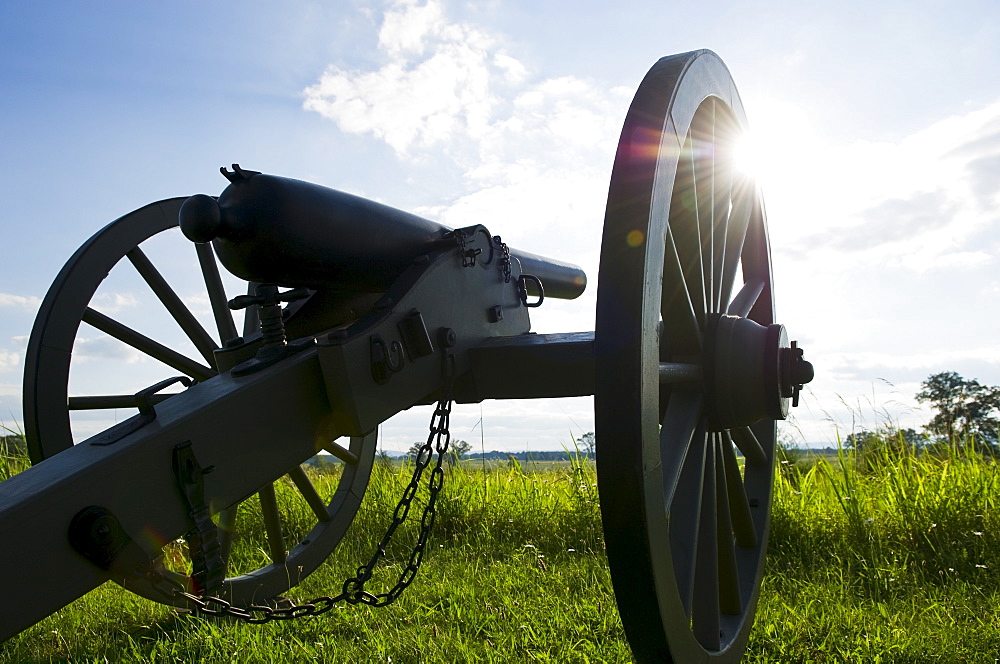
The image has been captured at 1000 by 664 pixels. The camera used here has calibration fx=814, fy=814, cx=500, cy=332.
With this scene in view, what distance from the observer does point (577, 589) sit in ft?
13.0

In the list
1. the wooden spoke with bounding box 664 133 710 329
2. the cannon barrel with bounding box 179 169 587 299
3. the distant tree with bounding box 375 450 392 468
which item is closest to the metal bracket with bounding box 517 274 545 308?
the cannon barrel with bounding box 179 169 587 299

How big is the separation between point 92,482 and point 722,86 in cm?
222

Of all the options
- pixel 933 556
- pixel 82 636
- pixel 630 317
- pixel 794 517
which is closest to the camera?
pixel 630 317

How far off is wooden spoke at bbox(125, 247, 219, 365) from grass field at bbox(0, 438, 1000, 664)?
48.8 inches

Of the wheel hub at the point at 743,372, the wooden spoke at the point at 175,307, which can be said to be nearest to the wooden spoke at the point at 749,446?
the wheel hub at the point at 743,372

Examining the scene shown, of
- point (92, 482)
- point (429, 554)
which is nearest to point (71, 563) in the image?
point (92, 482)

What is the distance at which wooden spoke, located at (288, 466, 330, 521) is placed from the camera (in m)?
3.92

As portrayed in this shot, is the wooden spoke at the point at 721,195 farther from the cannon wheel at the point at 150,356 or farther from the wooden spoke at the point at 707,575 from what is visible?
the cannon wheel at the point at 150,356

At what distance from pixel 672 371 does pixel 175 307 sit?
2522 millimetres

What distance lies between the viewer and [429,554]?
4.88 metres

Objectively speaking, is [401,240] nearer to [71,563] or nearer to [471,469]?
[71,563]

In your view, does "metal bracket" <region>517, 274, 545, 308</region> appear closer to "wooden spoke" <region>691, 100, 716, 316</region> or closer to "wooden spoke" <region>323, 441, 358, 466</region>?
"wooden spoke" <region>691, 100, 716, 316</region>

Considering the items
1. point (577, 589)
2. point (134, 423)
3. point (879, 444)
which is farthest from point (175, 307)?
point (879, 444)

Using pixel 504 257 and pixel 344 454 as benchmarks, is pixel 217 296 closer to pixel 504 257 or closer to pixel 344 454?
pixel 344 454
